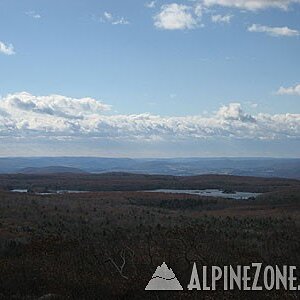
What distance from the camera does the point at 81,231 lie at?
21.8 meters

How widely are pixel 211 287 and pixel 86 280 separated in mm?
2907

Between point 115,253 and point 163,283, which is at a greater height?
point 163,283

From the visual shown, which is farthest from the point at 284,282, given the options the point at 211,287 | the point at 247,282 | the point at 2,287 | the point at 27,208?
the point at 27,208

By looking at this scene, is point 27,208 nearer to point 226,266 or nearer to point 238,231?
point 238,231

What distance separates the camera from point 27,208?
31812 millimetres

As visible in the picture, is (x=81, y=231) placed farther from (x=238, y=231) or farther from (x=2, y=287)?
(x=2, y=287)

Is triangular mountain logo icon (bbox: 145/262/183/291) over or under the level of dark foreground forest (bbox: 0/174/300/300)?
over

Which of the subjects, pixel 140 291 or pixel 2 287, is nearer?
pixel 140 291

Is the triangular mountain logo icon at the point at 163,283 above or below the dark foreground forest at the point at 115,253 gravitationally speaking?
above

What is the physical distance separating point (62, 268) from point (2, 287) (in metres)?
1.90

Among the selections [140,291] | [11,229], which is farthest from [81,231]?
[140,291]

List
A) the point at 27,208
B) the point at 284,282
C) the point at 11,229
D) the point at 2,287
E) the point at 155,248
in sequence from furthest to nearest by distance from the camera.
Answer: the point at 27,208, the point at 11,229, the point at 155,248, the point at 284,282, the point at 2,287

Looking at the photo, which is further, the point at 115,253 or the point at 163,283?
the point at 115,253

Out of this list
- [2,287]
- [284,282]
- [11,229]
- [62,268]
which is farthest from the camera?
[11,229]
